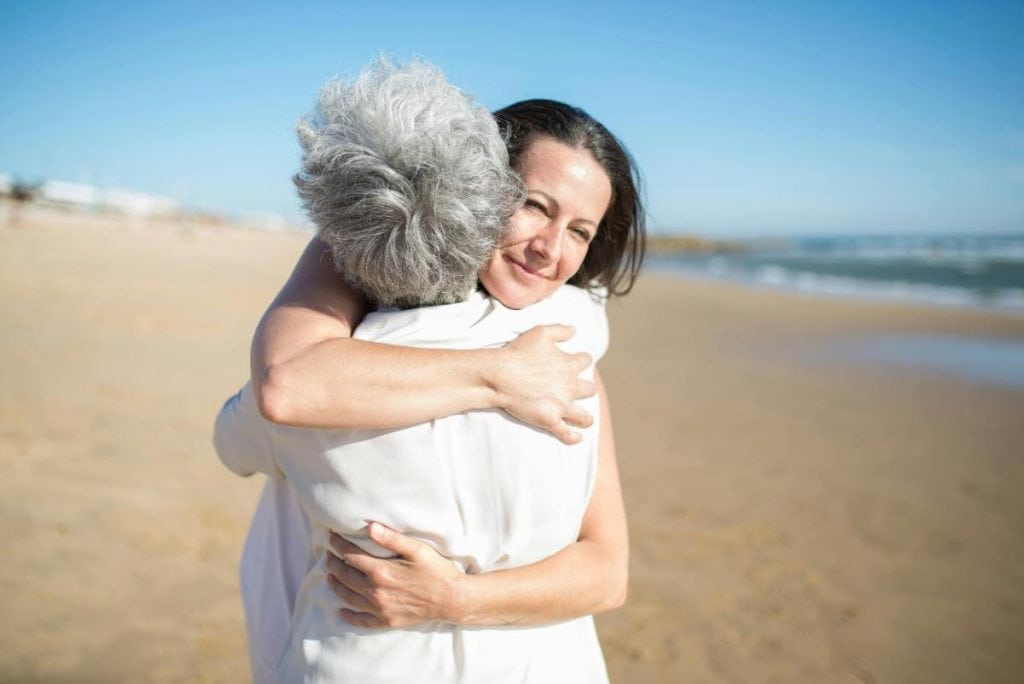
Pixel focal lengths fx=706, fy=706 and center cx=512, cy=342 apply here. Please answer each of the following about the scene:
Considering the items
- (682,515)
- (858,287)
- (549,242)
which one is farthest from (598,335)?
(858,287)

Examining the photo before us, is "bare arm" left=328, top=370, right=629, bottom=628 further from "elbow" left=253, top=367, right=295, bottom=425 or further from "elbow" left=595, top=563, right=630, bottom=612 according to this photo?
"elbow" left=253, top=367, right=295, bottom=425

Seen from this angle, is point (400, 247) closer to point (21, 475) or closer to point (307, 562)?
point (307, 562)

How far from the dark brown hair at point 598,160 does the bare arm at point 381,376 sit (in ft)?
1.76

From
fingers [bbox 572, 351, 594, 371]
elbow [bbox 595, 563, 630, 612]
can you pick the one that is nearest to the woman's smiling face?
fingers [bbox 572, 351, 594, 371]

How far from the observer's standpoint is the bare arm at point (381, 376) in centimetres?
120

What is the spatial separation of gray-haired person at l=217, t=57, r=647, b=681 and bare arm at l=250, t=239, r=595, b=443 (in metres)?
0.01

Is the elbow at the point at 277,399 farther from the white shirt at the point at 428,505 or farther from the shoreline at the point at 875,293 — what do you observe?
the shoreline at the point at 875,293

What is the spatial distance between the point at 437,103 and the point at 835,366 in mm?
11429

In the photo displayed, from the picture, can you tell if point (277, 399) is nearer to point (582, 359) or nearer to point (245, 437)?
point (245, 437)

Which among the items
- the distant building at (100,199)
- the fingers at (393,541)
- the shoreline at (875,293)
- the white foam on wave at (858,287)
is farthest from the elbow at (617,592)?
the distant building at (100,199)

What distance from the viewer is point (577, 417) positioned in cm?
135

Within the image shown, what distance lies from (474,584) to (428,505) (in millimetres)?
203

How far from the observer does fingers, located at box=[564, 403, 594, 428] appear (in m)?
1.32

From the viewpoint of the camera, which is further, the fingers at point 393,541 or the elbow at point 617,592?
the elbow at point 617,592
